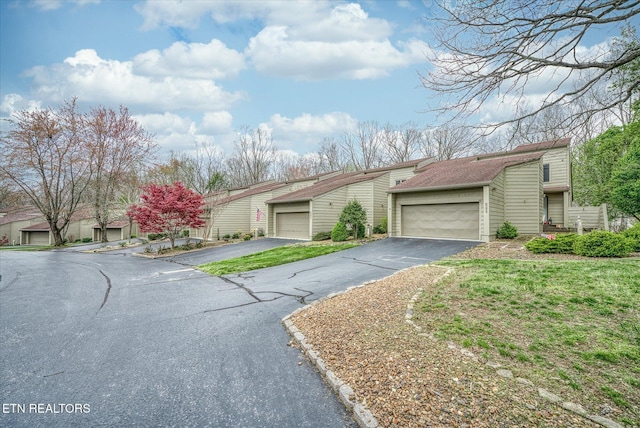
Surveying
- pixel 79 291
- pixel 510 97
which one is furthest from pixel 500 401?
pixel 79 291

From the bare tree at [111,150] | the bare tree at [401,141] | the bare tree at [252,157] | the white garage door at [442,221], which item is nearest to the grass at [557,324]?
the white garage door at [442,221]

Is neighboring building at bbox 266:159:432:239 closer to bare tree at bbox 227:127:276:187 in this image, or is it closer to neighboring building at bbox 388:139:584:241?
neighboring building at bbox 388:139:584:241

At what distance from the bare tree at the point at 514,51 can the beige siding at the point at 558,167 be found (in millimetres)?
17080

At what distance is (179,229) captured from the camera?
62.2 ft

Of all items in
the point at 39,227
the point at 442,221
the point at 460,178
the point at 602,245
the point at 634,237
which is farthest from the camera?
the point at 39,227

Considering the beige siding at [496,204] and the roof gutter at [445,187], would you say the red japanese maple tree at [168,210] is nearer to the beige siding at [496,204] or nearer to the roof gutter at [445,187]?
the roof gutter at [445,187]

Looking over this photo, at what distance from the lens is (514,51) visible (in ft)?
12.3

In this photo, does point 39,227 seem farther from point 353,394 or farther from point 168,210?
point 353,394

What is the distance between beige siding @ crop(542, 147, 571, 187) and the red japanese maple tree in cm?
2223

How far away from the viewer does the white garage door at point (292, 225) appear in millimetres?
19219

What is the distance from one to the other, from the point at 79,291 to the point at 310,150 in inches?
1362

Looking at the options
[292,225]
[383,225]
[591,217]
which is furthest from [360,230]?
[591,217]

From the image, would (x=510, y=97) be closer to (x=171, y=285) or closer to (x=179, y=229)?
(x=171, y=285)

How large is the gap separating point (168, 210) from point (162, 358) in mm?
15701
